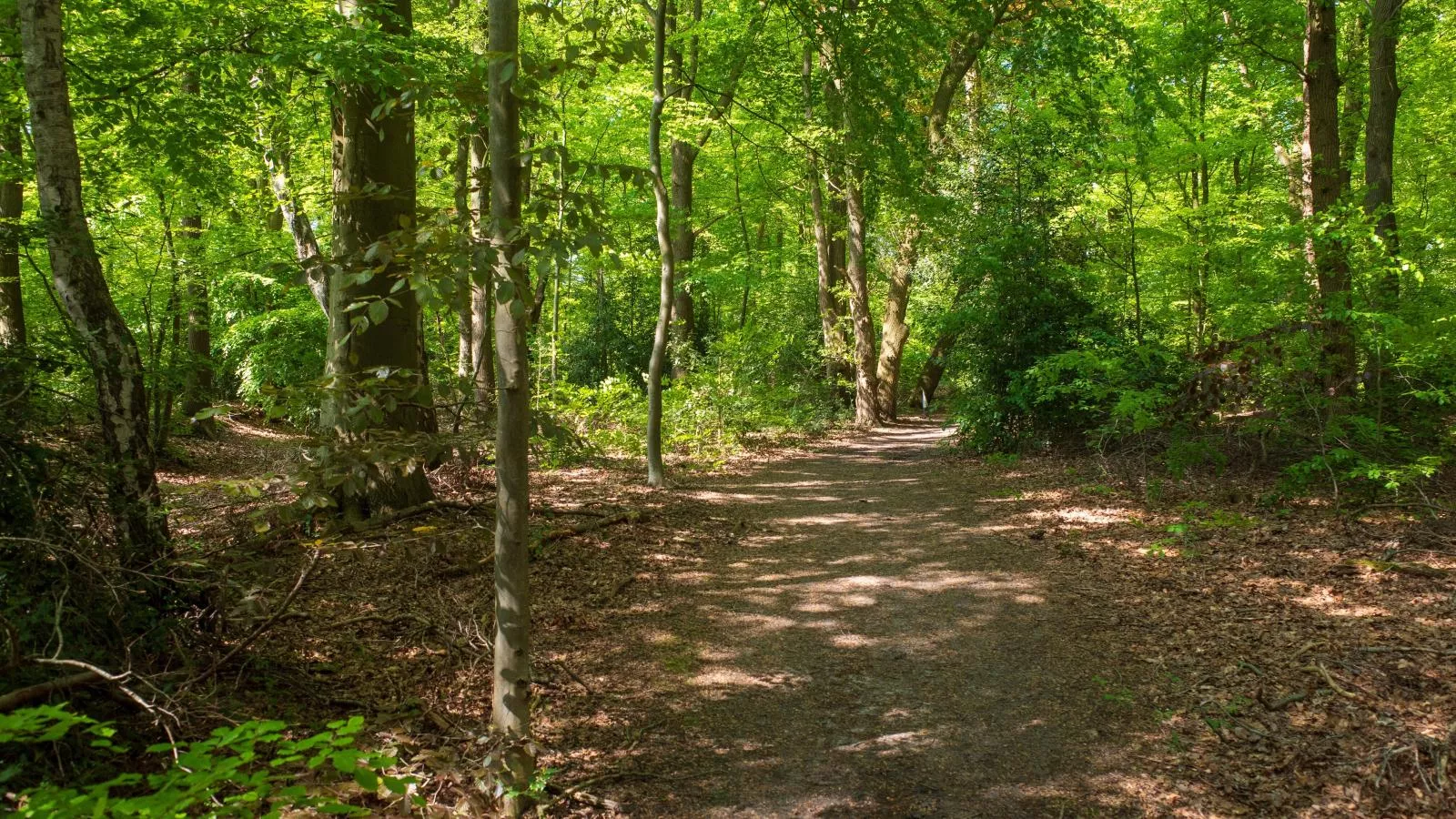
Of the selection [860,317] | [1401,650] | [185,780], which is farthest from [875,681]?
[860,317]

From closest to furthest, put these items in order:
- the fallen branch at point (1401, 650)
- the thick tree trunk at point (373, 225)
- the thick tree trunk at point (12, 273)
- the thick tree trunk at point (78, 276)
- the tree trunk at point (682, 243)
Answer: the thick tree trunk at point (78, 276)
the fallen branch at point (1401, 650)
the thick tree trunk at point (373, 225)
the thick tree trunk at point (12, 273)
the tree trunk at point (682, 243)

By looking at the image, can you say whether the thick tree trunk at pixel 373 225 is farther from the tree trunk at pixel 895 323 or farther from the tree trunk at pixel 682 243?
the tree trunk at pixel 895 323

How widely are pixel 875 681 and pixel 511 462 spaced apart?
2.74 metres

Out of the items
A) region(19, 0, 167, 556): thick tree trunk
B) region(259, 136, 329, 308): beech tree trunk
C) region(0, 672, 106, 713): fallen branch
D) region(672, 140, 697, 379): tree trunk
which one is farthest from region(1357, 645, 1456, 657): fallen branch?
region(259, 136, 329, 308): beech tree trunk

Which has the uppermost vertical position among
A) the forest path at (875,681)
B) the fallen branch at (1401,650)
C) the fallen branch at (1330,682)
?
the fallen branch at (1401,650)

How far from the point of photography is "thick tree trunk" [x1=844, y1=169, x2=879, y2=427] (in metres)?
19.3

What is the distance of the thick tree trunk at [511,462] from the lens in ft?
10.3

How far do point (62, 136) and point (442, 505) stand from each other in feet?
12.2

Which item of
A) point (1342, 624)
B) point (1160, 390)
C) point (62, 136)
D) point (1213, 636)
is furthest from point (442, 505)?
point (1160, 390)

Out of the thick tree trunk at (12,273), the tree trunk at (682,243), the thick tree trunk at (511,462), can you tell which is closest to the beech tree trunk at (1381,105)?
the tree trunk at (682,243)

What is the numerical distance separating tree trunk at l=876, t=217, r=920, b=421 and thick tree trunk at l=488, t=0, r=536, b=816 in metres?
15.7

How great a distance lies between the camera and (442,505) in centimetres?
686

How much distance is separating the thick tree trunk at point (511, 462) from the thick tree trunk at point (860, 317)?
49.7ft

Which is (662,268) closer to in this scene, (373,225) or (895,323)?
(373,225)
